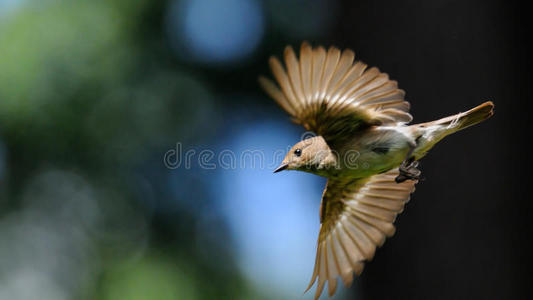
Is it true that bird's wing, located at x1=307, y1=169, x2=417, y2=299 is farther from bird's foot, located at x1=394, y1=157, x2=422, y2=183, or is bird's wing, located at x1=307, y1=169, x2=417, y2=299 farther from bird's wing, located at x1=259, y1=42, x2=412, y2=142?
bird's wing, located at x1=259, y1=42, x2=412, y2=142

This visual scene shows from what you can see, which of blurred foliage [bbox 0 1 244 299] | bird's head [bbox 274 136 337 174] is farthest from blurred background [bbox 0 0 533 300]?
bird's head [bbox 274 136 337 174]

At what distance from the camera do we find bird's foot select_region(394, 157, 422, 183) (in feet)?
11.2

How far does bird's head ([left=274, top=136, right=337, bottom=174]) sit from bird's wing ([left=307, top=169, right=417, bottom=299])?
1.38ft

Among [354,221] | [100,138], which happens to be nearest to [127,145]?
[100,138]

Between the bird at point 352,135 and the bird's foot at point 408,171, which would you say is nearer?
the bird at point 352,135

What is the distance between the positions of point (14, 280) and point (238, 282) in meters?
3.96

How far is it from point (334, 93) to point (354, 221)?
4.30 feet

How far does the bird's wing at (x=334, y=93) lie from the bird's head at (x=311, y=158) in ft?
0.40

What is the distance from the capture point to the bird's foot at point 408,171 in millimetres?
3406

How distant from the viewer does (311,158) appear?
3703mm

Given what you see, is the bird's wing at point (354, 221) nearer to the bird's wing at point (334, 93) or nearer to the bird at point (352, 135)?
the bird at point (352, 135)

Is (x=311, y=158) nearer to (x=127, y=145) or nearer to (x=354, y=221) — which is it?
(x=354, y=221)

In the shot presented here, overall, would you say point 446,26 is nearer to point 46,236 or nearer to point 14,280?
point 46,236

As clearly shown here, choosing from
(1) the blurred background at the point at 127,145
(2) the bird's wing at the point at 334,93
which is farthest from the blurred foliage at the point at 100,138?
(2) the bird's wing at the point at 334,93
